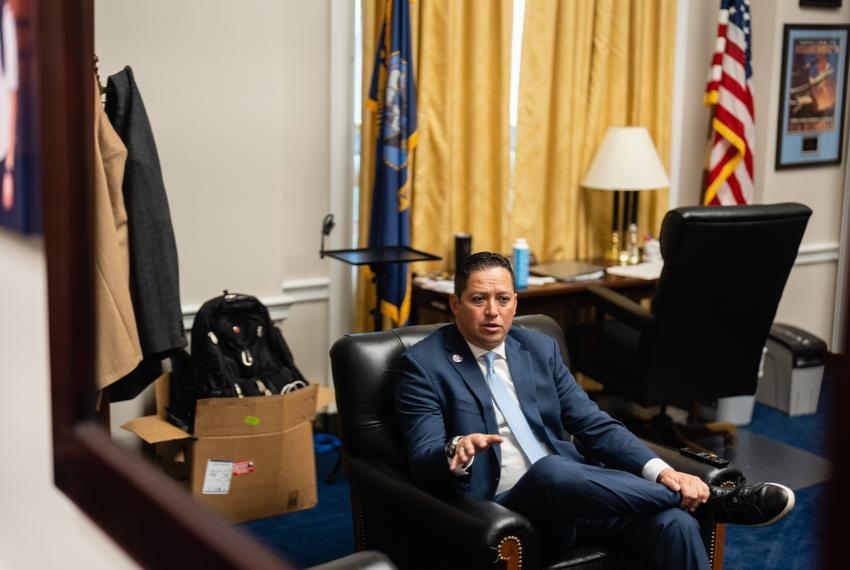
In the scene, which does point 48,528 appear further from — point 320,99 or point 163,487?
point 320,99

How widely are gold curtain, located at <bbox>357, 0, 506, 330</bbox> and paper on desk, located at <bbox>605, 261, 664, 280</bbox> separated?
0.47 metres

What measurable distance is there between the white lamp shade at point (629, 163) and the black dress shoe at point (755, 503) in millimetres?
2080

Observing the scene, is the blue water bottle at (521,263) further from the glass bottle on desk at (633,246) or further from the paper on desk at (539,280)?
the glass bottle on desk at (633,246)

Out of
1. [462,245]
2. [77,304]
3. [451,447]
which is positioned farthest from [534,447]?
[462,245]

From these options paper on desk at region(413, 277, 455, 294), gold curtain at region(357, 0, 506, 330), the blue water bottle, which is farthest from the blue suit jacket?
gold curtain at region(357, 0, 506, 330)

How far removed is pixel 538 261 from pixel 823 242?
1686mm

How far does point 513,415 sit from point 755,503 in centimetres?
58

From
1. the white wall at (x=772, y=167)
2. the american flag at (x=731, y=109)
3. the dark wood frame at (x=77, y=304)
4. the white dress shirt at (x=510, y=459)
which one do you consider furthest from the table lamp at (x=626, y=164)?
the dark wood frame at (x=77, y=304)

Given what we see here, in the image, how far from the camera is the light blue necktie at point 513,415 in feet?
7.75

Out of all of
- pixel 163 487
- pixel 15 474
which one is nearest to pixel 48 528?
pixel 15 474

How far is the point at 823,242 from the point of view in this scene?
5.04m

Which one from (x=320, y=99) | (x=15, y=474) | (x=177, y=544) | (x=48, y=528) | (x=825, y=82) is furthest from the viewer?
(x=825, y=82)

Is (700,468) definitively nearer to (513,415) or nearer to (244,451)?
(513,415)

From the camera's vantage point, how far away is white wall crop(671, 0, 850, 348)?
4.60m
